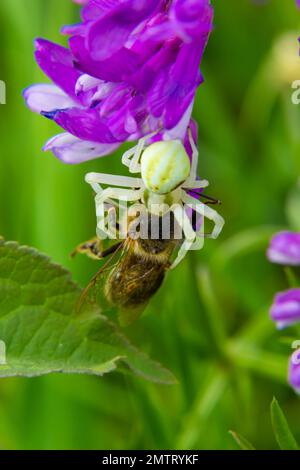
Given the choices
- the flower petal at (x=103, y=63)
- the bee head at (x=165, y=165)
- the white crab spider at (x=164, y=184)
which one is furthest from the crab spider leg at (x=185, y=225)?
the flower petal at (x=103, y=63)

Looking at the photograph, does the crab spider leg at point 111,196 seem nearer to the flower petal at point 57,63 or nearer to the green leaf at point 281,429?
the flower petal at point 57,63

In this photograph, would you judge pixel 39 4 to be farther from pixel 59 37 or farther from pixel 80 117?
pixel 80 117

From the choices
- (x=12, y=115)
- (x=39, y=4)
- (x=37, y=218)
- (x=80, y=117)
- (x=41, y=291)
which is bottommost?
(x=41, y=291)

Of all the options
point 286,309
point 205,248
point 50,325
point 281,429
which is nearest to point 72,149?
point 50,325

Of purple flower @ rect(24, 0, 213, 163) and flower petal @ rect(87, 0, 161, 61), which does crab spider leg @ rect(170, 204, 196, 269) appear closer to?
purple flower @ rect(24, 0, 213, 163)

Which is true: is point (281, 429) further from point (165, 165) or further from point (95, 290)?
point (165, 165)

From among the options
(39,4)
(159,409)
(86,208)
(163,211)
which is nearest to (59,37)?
(39,4)

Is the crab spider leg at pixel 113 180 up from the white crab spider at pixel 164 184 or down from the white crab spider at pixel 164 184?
up
